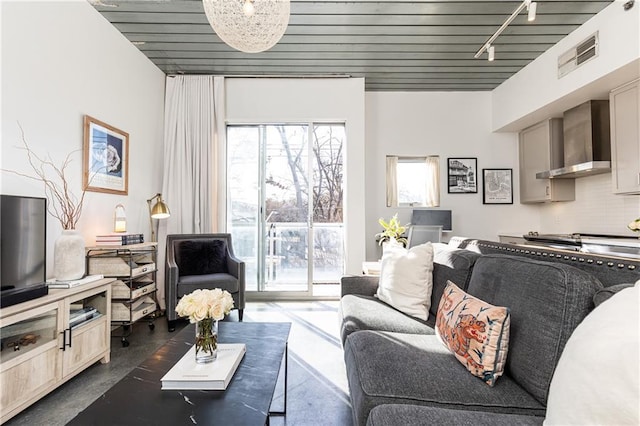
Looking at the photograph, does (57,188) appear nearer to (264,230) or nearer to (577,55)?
(264,230)

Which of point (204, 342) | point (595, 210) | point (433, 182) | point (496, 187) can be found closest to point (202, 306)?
point (204, 342)

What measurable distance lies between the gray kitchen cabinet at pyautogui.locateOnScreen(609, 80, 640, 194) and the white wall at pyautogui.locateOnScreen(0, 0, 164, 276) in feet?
16.0

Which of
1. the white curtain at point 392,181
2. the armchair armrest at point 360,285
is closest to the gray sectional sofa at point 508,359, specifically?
the armchair armrest at point 360,285

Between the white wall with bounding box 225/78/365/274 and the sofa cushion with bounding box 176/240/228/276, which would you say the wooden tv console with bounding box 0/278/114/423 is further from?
the white wall with bounding box 225/78/365/274

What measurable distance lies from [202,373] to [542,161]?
459cm

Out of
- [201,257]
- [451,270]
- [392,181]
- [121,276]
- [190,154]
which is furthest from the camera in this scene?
[392,181]

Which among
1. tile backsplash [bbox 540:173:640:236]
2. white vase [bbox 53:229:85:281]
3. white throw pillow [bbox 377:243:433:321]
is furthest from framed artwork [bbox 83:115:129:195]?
tile backsplash [bbox 540:173:640:236]

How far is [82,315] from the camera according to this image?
2201 mm

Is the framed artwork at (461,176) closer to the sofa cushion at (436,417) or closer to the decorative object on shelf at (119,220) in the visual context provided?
the sofa cushion at (436,417)

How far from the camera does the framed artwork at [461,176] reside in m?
Result: 4.66

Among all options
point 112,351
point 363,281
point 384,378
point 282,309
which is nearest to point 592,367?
point 384,378

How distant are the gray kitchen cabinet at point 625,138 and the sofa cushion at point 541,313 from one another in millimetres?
2575

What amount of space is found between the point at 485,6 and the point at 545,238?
2580 mm

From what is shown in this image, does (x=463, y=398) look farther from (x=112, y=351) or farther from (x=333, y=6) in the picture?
(x=333, y=6)
